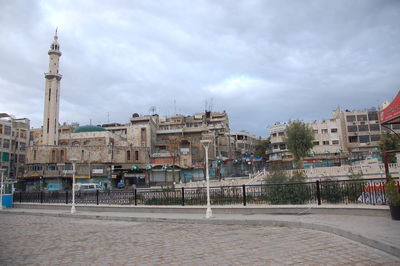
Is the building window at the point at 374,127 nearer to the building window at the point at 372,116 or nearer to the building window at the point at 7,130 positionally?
the building window at the point at 372,116

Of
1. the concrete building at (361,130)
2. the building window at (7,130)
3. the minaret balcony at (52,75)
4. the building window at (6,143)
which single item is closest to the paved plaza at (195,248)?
the minaret balcony at (52,75)

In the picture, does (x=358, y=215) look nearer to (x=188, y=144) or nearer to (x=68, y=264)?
(x=68, y=264)

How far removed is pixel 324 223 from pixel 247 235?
7.58 ft

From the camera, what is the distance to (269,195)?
14.3 metres

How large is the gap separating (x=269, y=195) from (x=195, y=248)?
7644mm

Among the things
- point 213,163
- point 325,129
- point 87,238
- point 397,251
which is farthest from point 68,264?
point 325,129

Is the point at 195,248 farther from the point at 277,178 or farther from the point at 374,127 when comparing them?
the point at 374,127

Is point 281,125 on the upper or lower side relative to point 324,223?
upper

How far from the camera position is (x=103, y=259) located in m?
6.64

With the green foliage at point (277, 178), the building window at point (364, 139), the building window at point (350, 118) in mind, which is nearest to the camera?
the green foliage at point (277, 178)

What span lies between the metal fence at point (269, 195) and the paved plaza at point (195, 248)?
3562mm

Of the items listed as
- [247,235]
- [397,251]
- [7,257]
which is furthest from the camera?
[247,235]

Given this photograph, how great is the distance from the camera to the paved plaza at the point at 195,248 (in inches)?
237

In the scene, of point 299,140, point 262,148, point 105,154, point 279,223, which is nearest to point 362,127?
point 299,140
